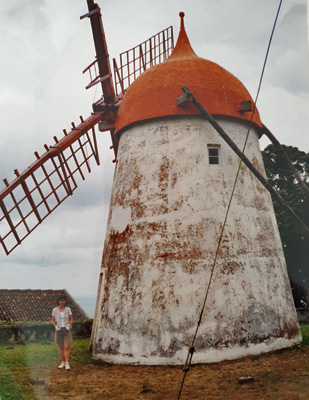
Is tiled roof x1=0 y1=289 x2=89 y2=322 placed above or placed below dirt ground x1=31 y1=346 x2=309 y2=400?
above

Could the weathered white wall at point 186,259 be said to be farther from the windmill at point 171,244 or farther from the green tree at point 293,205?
the green tree at point 293,205

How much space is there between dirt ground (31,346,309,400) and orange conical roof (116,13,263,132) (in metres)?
5.10

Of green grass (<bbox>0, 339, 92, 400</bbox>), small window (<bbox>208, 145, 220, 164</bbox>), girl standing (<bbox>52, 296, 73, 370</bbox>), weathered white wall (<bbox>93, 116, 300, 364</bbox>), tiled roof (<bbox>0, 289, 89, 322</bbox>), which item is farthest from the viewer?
tiled roof (<bbox>0, 289, 89, 322</bbox>)

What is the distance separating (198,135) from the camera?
30.2ft

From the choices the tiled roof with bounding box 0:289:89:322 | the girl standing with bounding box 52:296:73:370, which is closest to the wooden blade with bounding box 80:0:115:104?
the girl standing with bounding box 52:296:73:370

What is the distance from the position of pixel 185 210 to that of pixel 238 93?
121 inches

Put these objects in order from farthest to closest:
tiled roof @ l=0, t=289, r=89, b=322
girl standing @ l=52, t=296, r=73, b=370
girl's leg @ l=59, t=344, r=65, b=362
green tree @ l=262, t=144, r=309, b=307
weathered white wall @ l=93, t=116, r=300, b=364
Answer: tiled roof @ l=0, t=289, r=89, b=322 → green tree @ l=262, t=144, r=309, b=307 → weathered white wall @ l=93, t=116, r=300, b=364 → girl's leg @ l=59, t=344, r=65, b=362 → girl standing @ l=52, t=296, r=73, b=370

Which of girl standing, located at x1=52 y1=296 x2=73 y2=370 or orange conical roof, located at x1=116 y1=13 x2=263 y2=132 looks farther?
orange conical roof, located at x1=116 y1=13 x2=263 y2=132

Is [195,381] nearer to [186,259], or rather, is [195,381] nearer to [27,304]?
[186,259]

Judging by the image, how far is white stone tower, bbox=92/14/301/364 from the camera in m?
8.23

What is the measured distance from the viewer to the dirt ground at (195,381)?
6328mm

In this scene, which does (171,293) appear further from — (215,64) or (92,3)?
(92,3)

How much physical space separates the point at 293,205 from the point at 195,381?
1022cm

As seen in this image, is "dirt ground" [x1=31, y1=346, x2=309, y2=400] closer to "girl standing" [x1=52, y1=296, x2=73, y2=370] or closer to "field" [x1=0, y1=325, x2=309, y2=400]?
"field" [x1=0, y1=325, x2=309, y2=400]
